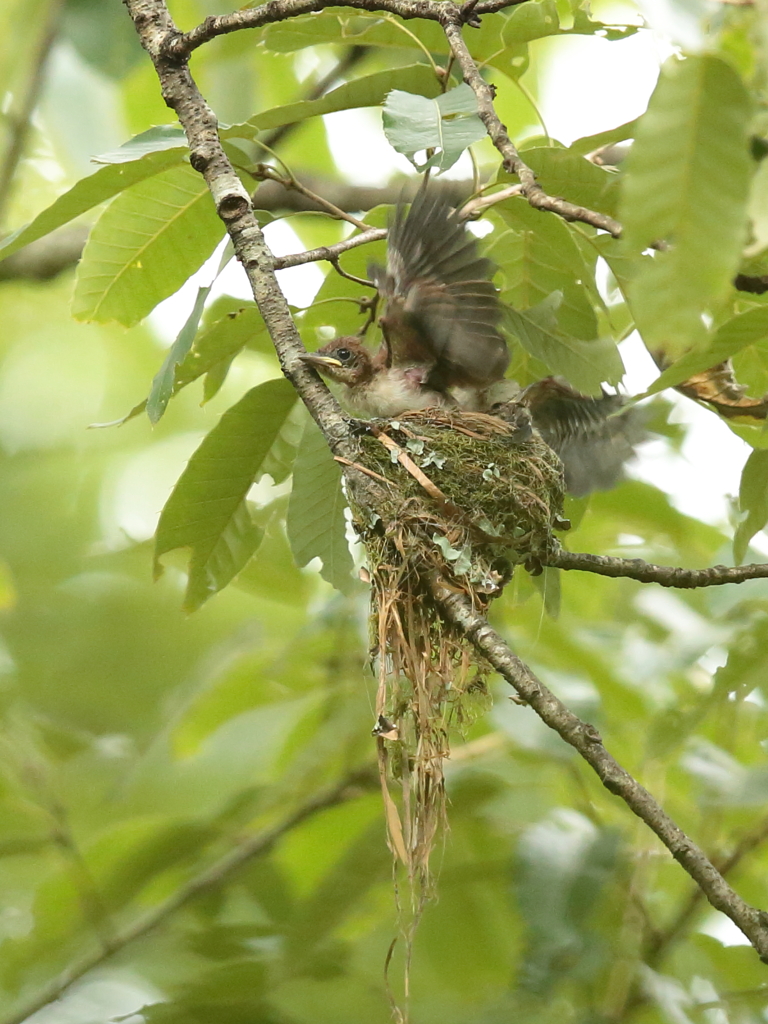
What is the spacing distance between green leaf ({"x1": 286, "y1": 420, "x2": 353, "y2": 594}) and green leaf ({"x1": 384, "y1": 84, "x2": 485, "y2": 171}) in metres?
0.88

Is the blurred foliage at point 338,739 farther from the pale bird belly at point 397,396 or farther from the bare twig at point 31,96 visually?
the pale bird belly at point 397,396

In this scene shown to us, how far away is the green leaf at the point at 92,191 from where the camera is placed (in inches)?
107

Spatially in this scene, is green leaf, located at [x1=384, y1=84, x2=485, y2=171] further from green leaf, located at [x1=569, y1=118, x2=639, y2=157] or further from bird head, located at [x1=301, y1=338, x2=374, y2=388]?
bird head, located at [x1=301, y1=338, x2=374, y2=388]

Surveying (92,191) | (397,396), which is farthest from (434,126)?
(397,396)

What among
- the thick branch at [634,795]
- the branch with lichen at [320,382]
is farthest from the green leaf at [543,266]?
the thick branch at [634,795]

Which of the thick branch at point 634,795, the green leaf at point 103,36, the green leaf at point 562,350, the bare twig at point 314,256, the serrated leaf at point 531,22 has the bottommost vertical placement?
the thick branch at point 634,795

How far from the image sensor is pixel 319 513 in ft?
10.6

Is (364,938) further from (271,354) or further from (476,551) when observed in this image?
(271,354)

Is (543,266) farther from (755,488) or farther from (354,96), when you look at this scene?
(755,488)

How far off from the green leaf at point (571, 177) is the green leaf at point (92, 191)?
0.86 meters

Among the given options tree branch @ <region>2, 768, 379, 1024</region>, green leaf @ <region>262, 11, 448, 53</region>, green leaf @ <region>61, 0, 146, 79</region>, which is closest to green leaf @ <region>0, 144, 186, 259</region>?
green leaf @ <region>262, 11, 448, 53</region>

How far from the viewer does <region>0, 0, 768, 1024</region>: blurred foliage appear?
9.68 feet

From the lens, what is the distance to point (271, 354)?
3771 mm

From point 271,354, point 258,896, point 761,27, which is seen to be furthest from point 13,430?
point 761,27
